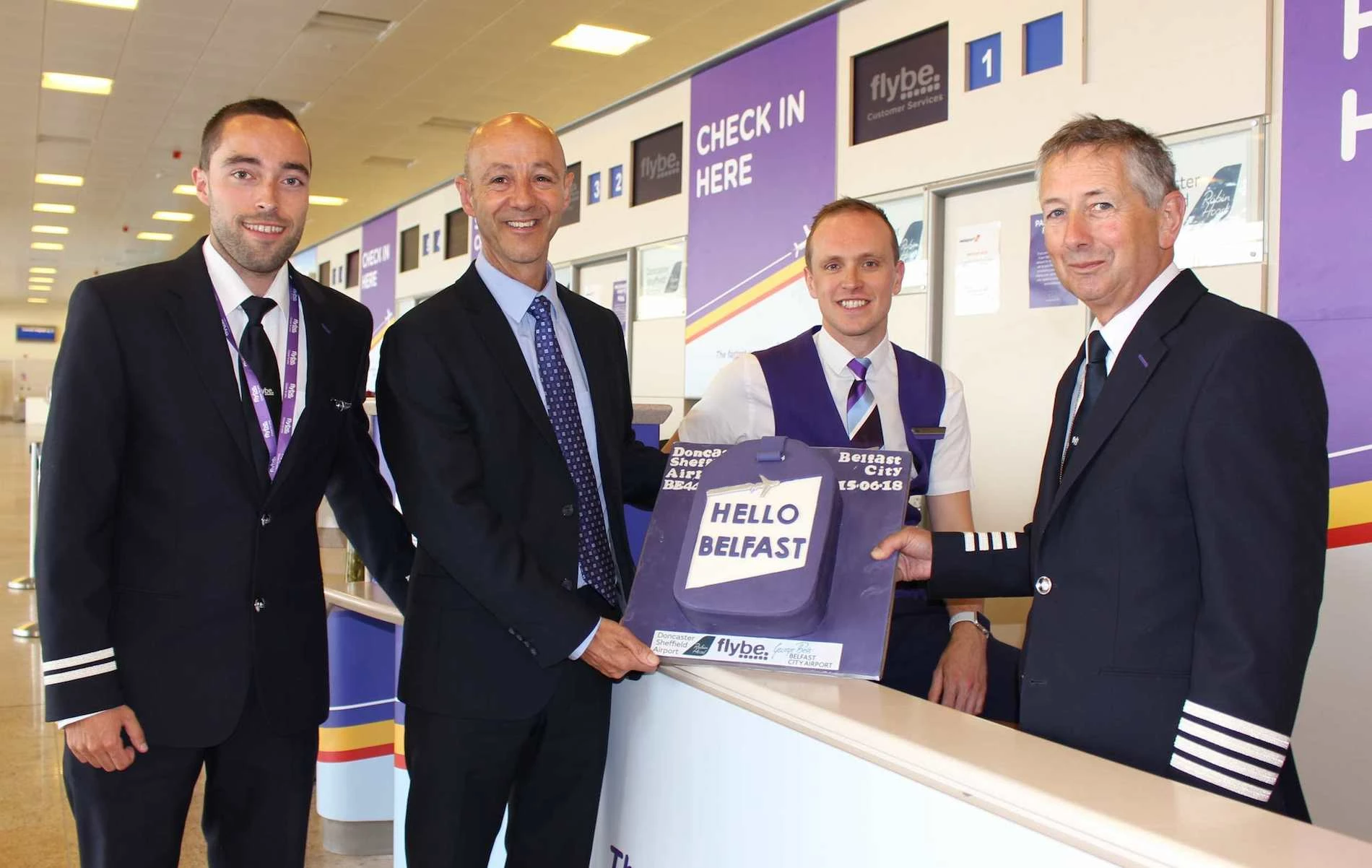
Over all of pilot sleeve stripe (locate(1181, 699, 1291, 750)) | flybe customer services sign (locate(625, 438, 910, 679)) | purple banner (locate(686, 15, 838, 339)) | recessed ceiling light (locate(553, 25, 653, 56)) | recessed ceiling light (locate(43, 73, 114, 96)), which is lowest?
pilot sleeve stripe (locate(1181, 699, 1291, 750))

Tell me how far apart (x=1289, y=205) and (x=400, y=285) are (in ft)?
30.5

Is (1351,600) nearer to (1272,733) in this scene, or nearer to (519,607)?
(1272,733)

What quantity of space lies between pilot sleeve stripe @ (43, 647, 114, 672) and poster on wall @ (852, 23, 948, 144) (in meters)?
4.06

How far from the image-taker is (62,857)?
10.3 feet

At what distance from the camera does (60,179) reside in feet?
47.2

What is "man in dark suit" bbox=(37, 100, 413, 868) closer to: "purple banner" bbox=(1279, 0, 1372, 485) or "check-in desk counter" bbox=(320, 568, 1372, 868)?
"check-in desk counter" bbox=(320, 568, 1372, 868)

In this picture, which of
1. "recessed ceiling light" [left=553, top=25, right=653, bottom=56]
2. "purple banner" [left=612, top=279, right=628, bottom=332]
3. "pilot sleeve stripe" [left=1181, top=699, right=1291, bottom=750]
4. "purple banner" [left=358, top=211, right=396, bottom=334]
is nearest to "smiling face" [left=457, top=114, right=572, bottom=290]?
"pilot sleeve stripe" [left=1181, top=699, right=1291, bottom=750]

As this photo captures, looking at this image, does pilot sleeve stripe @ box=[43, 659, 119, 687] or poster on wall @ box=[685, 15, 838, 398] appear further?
poster on wall @ box=[685, 15, 838, 398]

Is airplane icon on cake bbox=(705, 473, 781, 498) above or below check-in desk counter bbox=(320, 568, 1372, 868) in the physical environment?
above

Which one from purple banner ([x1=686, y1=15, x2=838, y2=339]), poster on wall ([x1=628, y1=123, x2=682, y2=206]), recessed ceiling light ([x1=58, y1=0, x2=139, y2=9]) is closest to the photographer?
purple banner ([x1=686, y1=15, x2=838, y2=339])

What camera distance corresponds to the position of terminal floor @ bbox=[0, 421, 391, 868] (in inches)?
126

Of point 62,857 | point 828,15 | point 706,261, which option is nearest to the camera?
point 62,857

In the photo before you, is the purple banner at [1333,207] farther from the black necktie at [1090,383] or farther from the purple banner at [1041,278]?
the black necktie at [1090,383]

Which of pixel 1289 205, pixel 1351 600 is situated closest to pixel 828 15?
pixel 1289 205
